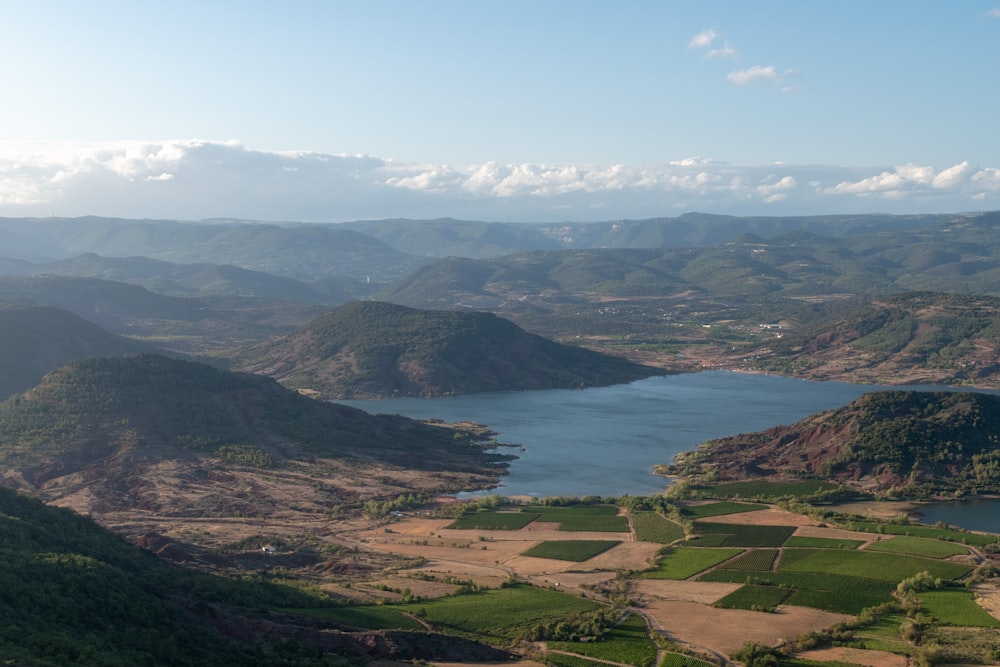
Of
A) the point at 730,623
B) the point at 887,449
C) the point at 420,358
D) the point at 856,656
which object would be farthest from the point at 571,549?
the point at 420,358

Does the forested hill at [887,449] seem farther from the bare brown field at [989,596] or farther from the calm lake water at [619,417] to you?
the bare brown field at [989,596]

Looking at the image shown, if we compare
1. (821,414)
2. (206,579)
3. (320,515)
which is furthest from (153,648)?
(821,414)

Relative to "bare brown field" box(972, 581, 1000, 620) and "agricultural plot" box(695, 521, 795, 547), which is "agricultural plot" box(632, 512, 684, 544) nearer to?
"agricultural plot" box(695, 521, 795, 547)

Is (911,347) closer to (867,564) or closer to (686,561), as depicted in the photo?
(867,564)

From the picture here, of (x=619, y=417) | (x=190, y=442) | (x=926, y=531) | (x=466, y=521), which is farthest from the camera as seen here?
(x=619, y=417)

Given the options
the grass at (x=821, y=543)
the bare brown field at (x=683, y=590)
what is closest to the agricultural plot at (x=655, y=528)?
the grass at (x=821, y=543)

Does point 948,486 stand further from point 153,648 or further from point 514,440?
point 153,648
